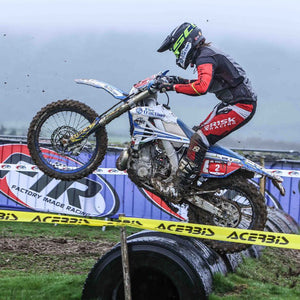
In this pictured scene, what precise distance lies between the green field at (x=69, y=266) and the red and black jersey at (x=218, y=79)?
188 centimetres

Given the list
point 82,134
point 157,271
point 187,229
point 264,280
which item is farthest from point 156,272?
point 264,280

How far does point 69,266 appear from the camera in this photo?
24.0 feet

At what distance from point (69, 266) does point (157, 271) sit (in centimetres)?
273

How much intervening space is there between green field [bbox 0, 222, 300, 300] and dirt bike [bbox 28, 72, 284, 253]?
68 centimetres

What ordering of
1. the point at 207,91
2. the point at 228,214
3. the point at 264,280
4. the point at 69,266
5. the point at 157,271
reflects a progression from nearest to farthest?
the point at 157,271, the point at 207,91, the point at 228,214, the point at 264,280, the point at 69,266

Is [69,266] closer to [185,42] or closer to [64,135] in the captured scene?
[64,135]

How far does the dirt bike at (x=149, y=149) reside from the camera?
587 centimetres

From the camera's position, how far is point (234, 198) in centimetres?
590

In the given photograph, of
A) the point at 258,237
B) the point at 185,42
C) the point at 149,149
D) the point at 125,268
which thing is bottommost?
the point at 125,268

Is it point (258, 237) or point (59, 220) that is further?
point (59, 220)

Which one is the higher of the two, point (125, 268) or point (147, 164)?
point (147, 164)

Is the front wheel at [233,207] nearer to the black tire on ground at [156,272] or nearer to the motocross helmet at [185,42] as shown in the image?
the black tire on ground at [156,272]

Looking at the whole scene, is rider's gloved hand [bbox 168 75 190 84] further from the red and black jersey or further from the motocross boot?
the motocross boot

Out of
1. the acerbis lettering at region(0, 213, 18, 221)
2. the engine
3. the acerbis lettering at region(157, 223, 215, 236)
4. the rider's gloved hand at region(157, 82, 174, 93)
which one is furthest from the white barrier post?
the rider's gloved hand at region(157, 82, 174, 93)
